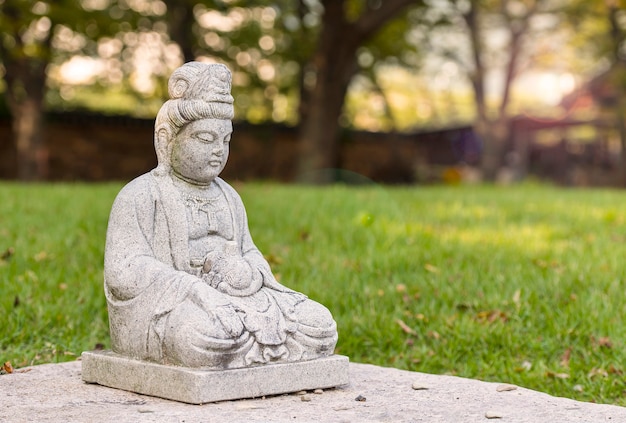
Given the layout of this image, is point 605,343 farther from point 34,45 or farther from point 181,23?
point 181,23

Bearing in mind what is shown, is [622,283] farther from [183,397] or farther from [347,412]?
[183,397]

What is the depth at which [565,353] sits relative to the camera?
21.4 feet

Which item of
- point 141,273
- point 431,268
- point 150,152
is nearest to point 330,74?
point 150,152

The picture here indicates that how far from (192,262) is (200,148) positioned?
0.64 metres

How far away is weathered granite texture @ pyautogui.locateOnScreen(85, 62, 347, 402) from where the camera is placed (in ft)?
15.4

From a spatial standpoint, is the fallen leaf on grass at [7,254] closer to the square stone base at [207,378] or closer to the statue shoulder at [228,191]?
the square stone base at [207,378]

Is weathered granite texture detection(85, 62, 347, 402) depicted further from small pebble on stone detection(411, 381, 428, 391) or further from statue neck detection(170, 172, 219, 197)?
small pebble on stone detection(411, 381, 428, 391)

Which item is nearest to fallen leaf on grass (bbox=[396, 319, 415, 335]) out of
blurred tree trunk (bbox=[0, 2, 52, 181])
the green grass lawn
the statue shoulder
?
the green grass lawn

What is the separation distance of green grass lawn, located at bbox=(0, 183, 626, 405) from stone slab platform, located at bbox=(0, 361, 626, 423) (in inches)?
46.8

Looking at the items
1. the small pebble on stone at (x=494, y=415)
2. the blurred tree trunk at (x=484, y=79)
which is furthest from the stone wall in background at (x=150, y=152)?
the small pebble on stone at (x=494, y=415)

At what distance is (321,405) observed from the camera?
15.2 ft

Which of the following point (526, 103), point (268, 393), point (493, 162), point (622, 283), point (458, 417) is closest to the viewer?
point (458, 417)

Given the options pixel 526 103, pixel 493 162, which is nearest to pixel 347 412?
pixel 493 162

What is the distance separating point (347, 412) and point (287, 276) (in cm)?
348
